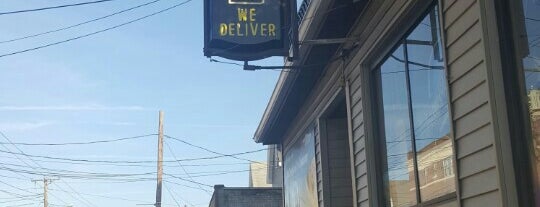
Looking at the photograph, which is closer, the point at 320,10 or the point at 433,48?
the point at 433,48

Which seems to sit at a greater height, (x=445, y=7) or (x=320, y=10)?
(x=320, y=10)

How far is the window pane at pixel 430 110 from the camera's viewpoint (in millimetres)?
5219

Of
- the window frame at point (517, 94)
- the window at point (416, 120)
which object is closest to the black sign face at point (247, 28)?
the window at point (416, 120)

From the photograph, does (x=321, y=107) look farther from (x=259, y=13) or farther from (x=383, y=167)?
(x=383, y=167)

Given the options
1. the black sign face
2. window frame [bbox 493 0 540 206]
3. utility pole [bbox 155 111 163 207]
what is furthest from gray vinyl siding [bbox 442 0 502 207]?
utility pole [bbox 155 111 163 207]

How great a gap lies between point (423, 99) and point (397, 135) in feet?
2.78

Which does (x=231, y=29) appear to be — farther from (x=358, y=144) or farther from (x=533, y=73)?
(x=533, y=73)

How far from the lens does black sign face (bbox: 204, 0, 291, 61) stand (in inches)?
301

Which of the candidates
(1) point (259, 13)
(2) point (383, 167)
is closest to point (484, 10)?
(2) point (383, 167)

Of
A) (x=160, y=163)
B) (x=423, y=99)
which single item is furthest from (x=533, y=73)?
(x=160, y=163)

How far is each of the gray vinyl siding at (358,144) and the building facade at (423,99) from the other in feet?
0.04

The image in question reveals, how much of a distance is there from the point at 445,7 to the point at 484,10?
75 cm

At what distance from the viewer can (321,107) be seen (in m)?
9.61

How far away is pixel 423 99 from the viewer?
5.65 m
